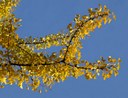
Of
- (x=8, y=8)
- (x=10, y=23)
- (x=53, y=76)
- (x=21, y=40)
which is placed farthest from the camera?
(x=8, y=8)

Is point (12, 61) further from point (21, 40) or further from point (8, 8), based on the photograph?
point (8, 8)

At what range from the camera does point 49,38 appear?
8.92 metres

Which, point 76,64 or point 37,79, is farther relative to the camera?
point 37,79

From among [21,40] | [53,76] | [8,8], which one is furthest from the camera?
[8,8]

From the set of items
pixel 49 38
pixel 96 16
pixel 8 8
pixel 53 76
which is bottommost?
pixel 53 76

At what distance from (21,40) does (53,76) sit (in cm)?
125

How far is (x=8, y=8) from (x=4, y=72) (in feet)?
9.88

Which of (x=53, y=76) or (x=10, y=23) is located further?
(x=53, y=76)

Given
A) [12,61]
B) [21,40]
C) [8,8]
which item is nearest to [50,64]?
[12,61]

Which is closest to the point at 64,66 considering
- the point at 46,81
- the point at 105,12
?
the point at 46,81

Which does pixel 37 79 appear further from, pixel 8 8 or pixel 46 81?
pixel 8 8

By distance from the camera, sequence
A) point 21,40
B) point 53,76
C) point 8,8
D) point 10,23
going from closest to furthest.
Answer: point 10,23 → point 53,76 → point 21,40 → point 8,8

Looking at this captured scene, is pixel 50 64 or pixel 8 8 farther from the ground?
pixel 8 8

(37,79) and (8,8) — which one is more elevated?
(8,8)
